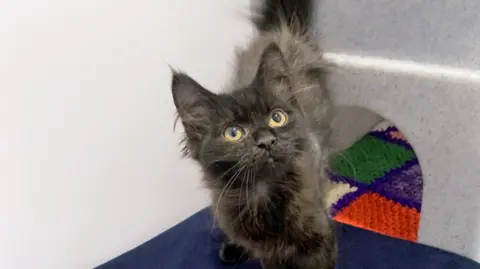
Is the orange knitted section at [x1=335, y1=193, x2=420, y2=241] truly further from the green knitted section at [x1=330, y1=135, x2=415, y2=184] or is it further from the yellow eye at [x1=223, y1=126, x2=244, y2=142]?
the yellow eye at [x1=223, y1=126, x2=244, y2=142]

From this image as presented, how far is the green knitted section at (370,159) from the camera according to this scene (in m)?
2.01

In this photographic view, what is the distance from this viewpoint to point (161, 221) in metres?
1.66

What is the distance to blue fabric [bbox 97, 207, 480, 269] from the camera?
1.36 meters

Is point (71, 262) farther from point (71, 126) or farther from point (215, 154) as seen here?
point (215, 154)

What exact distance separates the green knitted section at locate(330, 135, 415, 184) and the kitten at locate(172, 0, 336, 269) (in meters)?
0.72

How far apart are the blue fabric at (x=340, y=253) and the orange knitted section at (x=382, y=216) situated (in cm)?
18

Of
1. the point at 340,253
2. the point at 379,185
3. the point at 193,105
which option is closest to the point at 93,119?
the point at 193,105

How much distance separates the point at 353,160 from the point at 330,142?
0.41 meters

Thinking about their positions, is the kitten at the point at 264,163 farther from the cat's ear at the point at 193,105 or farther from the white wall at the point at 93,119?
→ the white wall at the point at 93,119

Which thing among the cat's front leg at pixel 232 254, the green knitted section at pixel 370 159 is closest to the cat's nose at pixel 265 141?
the cat's front leg at pixel 232 254

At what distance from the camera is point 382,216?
1.75 meters

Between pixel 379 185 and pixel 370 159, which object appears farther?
pixel 370 159

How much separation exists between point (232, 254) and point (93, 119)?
537 millimetres

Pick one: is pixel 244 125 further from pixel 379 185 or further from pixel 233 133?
pixel 379 185
